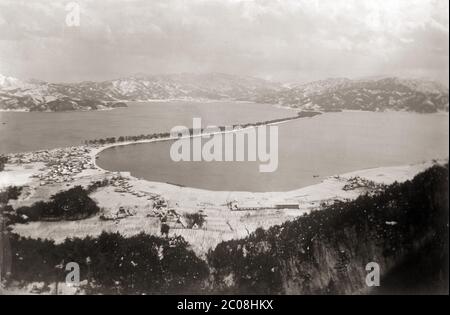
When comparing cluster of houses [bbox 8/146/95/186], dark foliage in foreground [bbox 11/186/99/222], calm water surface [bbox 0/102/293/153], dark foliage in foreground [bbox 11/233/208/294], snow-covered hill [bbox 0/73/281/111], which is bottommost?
dark foliage in foreground [bbox 11/233/208/294]

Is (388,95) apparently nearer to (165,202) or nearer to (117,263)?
(165,202)

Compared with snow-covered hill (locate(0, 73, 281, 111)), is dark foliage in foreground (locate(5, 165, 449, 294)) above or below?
below

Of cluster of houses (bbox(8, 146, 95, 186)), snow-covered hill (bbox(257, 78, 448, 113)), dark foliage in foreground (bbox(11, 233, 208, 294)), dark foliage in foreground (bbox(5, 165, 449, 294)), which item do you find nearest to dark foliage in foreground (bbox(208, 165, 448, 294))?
dark foliage in foreground (bbox(5, 165, 449, 294))

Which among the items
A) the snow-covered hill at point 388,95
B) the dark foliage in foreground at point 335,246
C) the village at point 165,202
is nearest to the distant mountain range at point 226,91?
the snow-covered hill at point 388,95

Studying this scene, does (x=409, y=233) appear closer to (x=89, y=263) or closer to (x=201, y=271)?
(x=201, y=271)

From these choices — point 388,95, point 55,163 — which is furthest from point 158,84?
point 388,95

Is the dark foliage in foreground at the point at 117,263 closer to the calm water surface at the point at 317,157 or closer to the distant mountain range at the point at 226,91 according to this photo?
the calm water surface at the point at 317,157

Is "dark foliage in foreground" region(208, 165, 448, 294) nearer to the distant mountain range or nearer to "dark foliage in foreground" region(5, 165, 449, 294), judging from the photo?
"dark foliage in foreground" region(5, 165, 449, 294)
